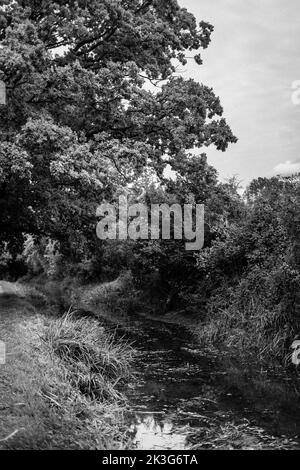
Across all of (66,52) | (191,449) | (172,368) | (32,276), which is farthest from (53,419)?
(32,276)

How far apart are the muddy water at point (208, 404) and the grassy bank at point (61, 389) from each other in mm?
516

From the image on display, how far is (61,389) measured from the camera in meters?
8.41

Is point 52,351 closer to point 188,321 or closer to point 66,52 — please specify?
point 188,321

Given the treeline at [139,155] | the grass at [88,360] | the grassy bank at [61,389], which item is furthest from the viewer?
the treeline at [139,155]

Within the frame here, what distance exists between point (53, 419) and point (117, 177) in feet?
33.4

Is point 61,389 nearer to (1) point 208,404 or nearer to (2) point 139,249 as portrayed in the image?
(1) point 208,404

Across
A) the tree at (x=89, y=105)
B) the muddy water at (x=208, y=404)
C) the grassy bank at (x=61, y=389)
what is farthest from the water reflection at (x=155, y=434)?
the tree at (x=89, y=105)

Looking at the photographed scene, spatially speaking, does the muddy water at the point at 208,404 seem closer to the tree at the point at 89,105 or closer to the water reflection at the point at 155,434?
the water reflection at the point at 155,434

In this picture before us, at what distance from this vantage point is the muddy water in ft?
24.7

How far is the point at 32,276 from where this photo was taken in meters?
50.4

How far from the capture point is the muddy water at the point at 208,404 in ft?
24.7

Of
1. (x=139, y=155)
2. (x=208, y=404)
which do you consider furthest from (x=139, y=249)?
(x=208, y=404)

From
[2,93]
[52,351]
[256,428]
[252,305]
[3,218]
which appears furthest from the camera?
[3,218]

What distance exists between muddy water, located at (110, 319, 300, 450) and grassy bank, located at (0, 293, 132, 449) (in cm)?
52
